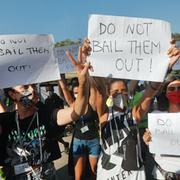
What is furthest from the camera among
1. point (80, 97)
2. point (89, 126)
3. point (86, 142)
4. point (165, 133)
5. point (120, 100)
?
point (89, 126)

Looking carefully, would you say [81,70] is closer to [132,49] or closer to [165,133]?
[132,49]

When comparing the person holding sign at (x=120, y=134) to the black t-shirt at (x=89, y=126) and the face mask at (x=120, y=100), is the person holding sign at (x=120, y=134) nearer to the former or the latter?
the face mask at (x=120, y=100)

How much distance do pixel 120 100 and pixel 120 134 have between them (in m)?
0.43

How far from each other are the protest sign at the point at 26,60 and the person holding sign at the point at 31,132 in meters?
0.13

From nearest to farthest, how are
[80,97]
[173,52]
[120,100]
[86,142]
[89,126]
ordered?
1. [80,97]
2. [173,52]
3. [120,100]
4. [86,142]
5. [89,126]

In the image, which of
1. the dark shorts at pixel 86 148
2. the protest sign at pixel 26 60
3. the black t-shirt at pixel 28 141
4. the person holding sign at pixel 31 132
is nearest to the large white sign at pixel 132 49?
the person holding sign at pixel 31 132

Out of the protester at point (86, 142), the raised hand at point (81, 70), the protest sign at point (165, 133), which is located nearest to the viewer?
the raised hand at point (81, 70)

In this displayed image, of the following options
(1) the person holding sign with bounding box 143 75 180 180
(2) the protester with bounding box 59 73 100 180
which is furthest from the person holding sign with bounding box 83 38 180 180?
(2) the protester with bounding box 59 73 100 180

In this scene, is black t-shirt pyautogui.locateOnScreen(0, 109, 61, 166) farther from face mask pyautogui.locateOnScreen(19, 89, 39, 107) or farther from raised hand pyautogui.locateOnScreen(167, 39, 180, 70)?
raised hand pyautogui.locateOnScreen(167, 39, 180, 70)

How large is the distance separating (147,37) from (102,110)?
3.44 ft

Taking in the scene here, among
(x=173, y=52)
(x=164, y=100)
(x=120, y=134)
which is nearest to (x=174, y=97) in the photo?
(x=164, y=100)

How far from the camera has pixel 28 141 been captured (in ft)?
5.39

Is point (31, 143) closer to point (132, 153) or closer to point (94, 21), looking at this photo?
point (132, 153)

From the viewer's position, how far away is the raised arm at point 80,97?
1.61 meters
